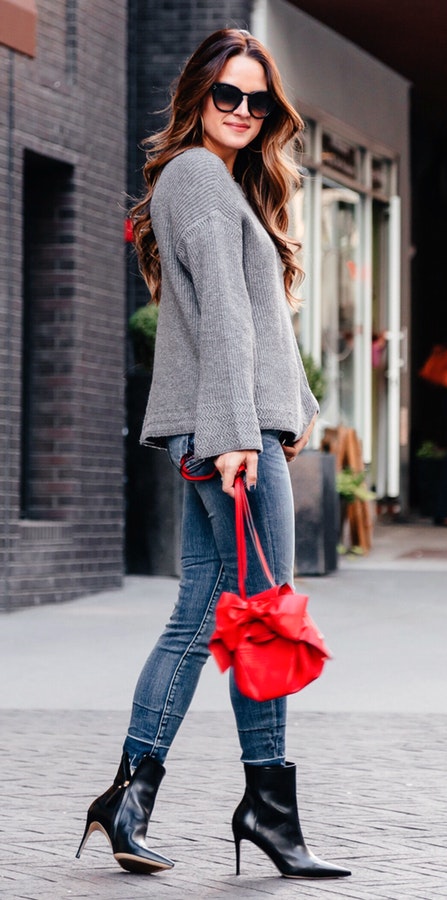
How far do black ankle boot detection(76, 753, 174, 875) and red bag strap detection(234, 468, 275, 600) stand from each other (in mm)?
525

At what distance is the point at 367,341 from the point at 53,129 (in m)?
6.31

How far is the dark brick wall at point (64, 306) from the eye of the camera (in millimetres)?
9836

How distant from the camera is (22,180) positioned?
10.2 meters

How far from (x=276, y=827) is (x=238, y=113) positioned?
1.69 m

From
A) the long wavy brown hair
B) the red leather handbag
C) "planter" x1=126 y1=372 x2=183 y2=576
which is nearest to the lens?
the red leather handbag

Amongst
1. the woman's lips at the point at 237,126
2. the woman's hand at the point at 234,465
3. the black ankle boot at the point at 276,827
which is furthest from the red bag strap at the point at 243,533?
the woman's lips at the point at 237,126

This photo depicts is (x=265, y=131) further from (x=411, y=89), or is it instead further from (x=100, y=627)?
(x=411, y=89)

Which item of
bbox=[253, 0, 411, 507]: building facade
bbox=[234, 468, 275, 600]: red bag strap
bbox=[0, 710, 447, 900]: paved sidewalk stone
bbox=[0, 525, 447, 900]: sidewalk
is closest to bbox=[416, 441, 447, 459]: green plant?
bbox=[253, 0, 411, 507]: building facade

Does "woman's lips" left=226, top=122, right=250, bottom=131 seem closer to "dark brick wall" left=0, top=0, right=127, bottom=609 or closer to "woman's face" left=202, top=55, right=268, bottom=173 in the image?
"woman's face" left=202, top=55, right=268, bottom=173

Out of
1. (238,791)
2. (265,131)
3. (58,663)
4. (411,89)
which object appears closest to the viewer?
(265,131)

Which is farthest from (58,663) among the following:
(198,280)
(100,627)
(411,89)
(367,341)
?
(411,89)

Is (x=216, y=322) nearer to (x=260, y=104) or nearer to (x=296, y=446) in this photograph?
(x=296, y=446)

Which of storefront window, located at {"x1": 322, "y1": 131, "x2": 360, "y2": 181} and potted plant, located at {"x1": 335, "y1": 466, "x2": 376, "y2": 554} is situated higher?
storefront window, located at {"x1": 322, "y1": 131, "x2": 360, "y2": 181}

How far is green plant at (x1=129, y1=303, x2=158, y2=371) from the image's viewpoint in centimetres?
1126
